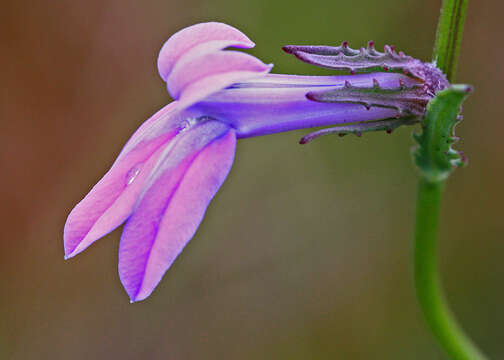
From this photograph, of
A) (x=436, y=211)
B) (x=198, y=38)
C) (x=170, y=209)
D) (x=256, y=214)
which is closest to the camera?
(x=170, y=209)

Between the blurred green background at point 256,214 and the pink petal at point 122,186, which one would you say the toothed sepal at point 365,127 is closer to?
the pink petal at point 122,186

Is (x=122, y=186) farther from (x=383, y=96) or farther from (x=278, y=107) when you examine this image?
(x=383, y=96)

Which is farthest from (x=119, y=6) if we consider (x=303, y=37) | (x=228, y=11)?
(x=303, y=37)

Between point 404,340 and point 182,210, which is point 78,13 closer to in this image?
point 404,340

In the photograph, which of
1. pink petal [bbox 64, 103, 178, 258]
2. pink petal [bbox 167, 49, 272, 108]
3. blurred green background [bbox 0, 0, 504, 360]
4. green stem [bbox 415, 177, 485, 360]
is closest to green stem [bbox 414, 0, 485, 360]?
green stem [bbox 415, 177, 485, 360]

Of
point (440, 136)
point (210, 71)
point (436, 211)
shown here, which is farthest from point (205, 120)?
point (436, 211)

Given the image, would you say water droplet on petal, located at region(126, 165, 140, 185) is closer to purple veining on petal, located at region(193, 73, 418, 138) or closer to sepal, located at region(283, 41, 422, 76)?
purple veining on petal, located at region(193, 73, 418, 138)
